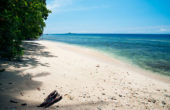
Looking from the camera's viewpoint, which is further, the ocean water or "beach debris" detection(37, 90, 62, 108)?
the ocean water

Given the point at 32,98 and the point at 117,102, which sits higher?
the point at 32,98

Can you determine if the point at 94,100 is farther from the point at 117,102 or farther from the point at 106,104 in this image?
the point at 117,102

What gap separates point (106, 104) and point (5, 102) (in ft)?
10.9

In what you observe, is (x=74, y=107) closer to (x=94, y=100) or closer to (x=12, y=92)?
(x=94, y=100)

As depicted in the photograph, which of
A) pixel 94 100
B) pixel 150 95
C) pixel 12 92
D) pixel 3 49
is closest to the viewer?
pixel 12 92

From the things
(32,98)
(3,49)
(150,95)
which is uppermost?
(3,49)

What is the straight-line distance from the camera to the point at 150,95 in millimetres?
4902

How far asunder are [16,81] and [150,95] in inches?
249

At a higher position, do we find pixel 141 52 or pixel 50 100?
pixel 141 52

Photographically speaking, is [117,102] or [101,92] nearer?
[117,102]

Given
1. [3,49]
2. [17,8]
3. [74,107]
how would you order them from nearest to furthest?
[74,107]
[17,8]
[3,49]

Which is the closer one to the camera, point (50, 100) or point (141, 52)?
point (50, 100)

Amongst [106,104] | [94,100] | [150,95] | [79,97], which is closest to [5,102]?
[79,97]

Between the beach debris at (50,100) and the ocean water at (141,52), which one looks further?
the ocean water at (141,52)
